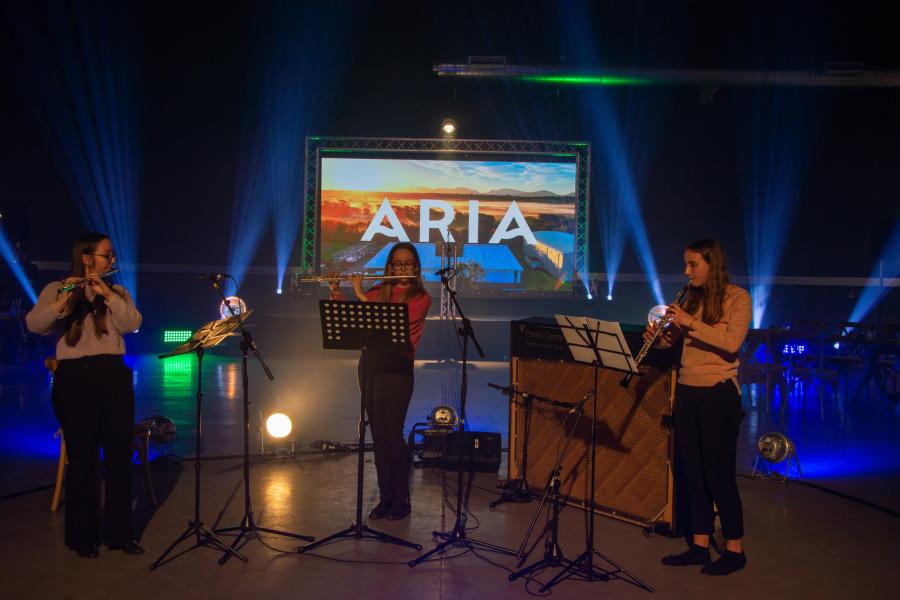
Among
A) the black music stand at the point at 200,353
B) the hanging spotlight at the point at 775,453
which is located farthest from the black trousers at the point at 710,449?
the black music stand at the point at 200,353

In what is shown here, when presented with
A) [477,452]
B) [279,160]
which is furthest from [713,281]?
[279,160]

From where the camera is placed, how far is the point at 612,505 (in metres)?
4.86

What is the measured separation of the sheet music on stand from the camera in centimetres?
382

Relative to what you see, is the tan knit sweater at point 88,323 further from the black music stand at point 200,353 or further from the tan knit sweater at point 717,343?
the tan knit sweater at point 717,343

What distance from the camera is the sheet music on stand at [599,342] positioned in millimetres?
3822

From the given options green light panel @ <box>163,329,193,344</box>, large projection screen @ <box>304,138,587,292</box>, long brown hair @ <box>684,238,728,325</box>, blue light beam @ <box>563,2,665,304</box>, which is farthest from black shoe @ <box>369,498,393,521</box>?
green light panel @ <box>163,329,193,344</box>

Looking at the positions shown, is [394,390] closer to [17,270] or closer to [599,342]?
[599,342]

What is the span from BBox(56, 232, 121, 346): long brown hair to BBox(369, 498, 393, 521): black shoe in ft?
6.21

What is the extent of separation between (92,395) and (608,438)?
9.98 feet

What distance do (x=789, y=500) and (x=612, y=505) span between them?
137 centimetres

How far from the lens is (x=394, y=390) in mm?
4707

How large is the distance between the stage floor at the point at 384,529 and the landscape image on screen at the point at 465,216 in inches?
274

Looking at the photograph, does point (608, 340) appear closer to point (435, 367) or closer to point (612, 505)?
point (612, 505)

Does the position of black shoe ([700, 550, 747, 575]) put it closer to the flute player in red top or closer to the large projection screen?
the flute player in red top
